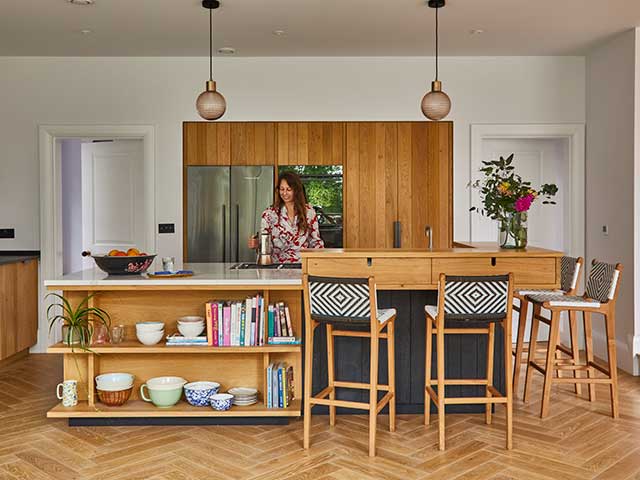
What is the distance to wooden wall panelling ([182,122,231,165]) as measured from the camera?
22.0ft

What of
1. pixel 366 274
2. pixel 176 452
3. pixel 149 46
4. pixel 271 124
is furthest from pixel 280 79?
pixel 176 452

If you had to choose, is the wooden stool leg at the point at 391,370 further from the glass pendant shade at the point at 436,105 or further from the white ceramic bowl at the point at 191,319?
the glass pendant shade at the point at 436,105

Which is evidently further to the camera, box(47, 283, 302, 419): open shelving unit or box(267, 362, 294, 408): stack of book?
box(47, 283, 302, 419): open shelving unit

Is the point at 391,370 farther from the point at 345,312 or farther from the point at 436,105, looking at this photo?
the point at 436,105

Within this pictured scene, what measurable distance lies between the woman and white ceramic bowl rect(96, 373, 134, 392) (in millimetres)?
1543

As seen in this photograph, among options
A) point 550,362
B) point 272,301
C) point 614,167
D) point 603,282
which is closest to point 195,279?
point 272,301

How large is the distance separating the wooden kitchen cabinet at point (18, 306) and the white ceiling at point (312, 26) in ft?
6.26

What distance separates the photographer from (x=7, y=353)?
6.09 metres

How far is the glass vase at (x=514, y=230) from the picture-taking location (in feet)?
14.8

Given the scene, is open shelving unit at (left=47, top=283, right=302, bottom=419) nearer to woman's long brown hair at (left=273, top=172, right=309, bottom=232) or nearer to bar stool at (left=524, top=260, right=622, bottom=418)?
woman's long brown hair at (left=273, top=172, right=309, bottom=232)

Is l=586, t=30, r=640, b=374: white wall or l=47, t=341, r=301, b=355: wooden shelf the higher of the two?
l=586, t=30, r=640, b=374: white wall

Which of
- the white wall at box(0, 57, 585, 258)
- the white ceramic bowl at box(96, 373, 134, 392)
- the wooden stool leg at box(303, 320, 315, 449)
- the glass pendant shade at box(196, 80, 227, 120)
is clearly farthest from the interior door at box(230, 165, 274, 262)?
the wooden stool leg at box(303, 320, 315, 449)

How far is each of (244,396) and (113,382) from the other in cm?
77

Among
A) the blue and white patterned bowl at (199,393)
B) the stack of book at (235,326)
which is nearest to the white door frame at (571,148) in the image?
the stack of book at (235,326)
